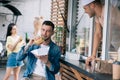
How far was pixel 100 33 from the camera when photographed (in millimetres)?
3447

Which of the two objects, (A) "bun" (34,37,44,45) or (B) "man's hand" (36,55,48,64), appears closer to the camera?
(B) "man's hand" (36,55,48,64)

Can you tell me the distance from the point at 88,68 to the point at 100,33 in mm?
576

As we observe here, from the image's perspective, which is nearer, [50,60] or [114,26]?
[50,60]

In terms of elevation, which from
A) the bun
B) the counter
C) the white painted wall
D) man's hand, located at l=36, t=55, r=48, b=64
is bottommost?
the counter

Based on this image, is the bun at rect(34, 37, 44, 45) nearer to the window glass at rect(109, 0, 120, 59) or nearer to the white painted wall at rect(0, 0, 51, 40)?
the window glass at rect(109, 0, 120, 59)

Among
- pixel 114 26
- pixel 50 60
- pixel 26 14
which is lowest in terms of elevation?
pixel 50 60

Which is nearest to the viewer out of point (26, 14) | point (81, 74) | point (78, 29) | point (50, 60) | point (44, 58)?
point (44, 58)

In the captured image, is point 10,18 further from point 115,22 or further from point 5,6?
point 115,22

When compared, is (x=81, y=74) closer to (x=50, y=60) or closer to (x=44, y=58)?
(x=50, y=60)

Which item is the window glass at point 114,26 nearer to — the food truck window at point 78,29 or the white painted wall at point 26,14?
the food truck window at point 78,29

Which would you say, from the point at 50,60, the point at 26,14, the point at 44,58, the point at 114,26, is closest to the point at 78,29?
the point at 114,26

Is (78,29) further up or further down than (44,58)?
further up

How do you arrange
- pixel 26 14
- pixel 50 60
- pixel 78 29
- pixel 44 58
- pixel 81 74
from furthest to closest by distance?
1. pixel 26 14
2. pixel 78 29
3. pixel 81 74
4. pixel 50 60
5. pixel 44 58

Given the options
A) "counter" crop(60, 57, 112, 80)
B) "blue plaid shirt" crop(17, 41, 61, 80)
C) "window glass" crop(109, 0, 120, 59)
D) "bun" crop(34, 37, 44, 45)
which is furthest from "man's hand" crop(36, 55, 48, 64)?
"window glass" crop(109, 0, 120, 59)
